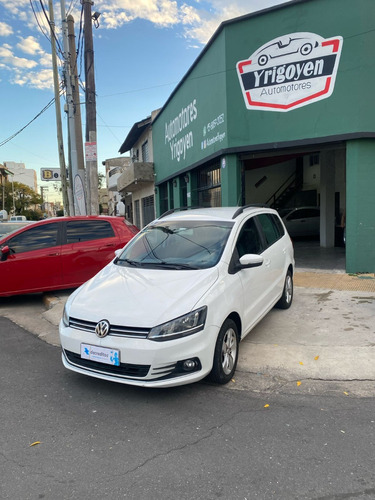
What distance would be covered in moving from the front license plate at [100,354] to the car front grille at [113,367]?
2.3 inches

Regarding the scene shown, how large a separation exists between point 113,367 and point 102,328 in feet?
1.17

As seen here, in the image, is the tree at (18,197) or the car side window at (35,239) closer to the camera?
the car side window at (35,239)

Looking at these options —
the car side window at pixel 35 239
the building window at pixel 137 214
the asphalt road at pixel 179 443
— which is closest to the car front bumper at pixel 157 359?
the asphalt road at pixel 179 443

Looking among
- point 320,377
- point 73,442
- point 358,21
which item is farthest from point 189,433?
point 358,21

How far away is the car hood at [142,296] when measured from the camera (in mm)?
3299

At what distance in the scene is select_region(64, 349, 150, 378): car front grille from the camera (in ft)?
10.5

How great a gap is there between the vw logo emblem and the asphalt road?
664 mm

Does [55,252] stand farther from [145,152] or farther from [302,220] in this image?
[145,152]

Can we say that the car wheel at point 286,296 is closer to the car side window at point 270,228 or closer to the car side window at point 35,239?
the car side window at point 270,228

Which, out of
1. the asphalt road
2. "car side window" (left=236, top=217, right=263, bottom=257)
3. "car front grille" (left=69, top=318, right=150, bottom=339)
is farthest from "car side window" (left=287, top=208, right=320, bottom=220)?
"car front grille" (left=69, top=318, right=150, bottom=339)

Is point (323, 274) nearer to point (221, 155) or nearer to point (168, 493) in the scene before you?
point (221, 155)

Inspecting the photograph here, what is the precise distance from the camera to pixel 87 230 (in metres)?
7.63

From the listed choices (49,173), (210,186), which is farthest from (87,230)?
(49,173)

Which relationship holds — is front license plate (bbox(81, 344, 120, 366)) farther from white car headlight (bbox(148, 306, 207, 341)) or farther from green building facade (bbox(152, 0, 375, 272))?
green building facade (bbox(152, 0, 375, 272))
